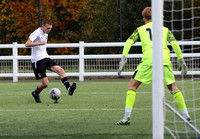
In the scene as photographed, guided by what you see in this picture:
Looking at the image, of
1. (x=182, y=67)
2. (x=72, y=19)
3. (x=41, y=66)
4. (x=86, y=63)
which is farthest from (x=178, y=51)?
(x=72, y=19)

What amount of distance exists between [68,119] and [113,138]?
6.49 feet

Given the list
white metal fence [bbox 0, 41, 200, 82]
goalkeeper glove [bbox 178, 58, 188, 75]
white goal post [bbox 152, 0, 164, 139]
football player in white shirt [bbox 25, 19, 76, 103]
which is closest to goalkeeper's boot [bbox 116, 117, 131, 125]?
goalkeeper glove [bbox 178, 58, 188, 75]

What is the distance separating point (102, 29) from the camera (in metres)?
28.3

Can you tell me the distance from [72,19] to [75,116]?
943 inches

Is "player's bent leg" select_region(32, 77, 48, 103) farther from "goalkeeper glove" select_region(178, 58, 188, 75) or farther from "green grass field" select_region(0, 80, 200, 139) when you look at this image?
"goalkeeper glove" select_region(178, 58, 188, 75)

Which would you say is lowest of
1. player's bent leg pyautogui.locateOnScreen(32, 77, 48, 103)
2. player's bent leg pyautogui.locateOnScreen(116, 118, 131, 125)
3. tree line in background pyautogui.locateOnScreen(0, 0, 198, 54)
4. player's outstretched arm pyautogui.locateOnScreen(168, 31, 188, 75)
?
player's bent leg pyautogui.locateOnScreen(116, 118, 131, 125)

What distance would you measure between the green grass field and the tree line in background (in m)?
15.0

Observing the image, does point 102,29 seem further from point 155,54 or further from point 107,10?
point 155,54

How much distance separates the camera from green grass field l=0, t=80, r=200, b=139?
20.5 ft

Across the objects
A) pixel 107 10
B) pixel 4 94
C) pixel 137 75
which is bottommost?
pixel 4 94

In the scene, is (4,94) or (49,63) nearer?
(49,63)

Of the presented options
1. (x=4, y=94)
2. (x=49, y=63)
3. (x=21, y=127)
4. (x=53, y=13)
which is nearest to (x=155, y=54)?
(x=21, y=127)

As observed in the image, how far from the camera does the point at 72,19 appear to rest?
31.6 meters

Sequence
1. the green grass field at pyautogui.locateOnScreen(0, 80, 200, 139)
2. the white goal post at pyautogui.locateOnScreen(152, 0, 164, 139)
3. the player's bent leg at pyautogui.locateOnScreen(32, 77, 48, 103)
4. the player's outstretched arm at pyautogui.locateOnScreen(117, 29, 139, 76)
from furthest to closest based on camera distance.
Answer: the player's bent leg at pyautogui.locateOnScreen(32, 77, 48, 103) < the player's outstretched arm at pyautogui.locateOnScreen(117, 29, 139, 76) < the green grass field at pyautogui.locateOnScreen(0, 80, 200, 139) < the white goal post at pyautogui.locateOnScreen(152, 0, 164, 139)
